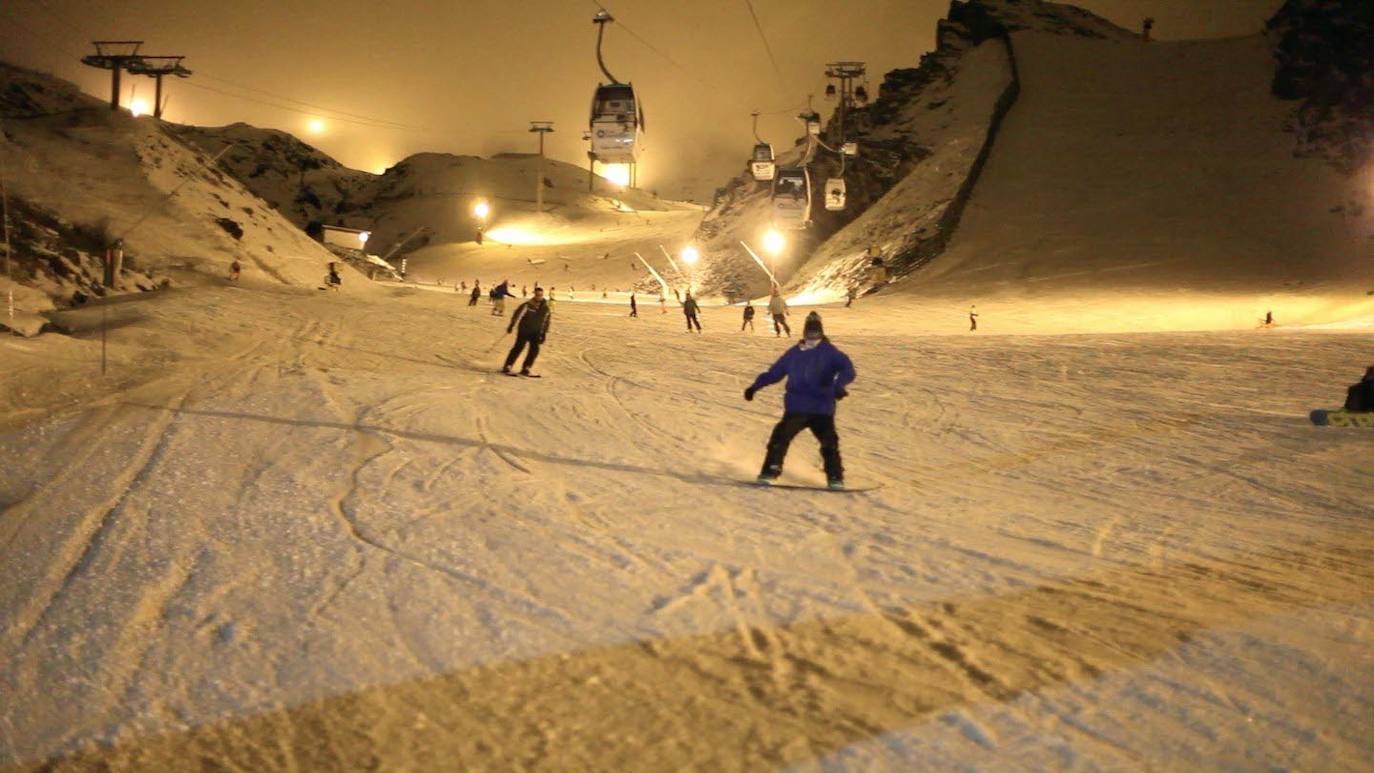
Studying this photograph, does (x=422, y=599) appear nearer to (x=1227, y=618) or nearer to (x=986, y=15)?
(x=1227, y=618)

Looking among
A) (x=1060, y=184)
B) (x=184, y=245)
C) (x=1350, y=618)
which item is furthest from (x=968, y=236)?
(x=1350, y=618)

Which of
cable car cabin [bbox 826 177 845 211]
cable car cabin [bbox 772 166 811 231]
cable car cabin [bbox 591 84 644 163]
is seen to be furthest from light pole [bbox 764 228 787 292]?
cable car cabin [bbox 591 84 644 163]

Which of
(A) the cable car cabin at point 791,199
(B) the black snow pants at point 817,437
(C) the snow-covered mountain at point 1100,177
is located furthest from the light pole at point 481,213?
(B) the black snow pants at point 817,437

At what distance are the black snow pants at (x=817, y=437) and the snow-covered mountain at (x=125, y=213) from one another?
68.1 feet

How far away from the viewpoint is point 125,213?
34.3m

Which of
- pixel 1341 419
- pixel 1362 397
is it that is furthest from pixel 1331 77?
pixel 1341 419

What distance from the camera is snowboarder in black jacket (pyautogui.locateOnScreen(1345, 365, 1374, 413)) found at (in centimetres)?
1163

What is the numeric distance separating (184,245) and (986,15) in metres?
77.7

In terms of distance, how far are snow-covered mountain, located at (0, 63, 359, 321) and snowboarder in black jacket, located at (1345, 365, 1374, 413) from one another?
1006 inches

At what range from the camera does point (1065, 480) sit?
30.3 ft

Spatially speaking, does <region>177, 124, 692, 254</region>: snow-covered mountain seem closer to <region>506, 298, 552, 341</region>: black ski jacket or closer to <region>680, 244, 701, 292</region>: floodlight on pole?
<region>680, 244, 701, 292</region>: floodlight on pole

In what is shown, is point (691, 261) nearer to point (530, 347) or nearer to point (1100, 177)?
point (1100, 177)

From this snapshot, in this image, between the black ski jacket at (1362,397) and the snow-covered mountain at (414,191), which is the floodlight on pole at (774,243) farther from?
the snow-covered mountain at (414,191)

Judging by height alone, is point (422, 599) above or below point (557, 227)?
below
